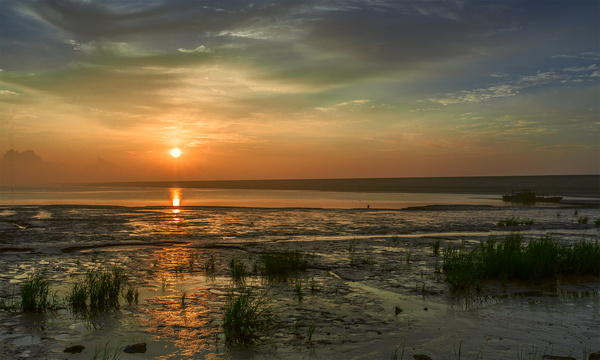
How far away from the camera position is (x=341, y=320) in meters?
9.30

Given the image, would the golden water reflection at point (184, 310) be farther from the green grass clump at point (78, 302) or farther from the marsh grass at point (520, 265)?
the marsh grass at point (520, 265)

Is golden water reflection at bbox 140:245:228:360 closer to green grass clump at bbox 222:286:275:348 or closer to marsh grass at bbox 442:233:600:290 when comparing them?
green grass clump at bbox 222:286:275:348

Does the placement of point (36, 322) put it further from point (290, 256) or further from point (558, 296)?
point (558, 296)

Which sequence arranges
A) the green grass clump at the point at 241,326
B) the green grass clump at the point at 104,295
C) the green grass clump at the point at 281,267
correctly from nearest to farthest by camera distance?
the green grass clump at the point at 241,326 < the green grass clump at the point at 104,295 < the green grass clump at the point at 281,267

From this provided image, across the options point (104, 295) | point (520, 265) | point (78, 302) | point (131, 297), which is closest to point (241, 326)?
point (131, 297)

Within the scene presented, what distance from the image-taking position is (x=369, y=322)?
9.18 metres

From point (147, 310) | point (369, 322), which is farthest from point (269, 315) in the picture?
point (147, 310)

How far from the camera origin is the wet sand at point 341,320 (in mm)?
7625

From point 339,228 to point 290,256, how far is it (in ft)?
46.3

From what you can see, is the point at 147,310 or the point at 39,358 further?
the point at 147,310

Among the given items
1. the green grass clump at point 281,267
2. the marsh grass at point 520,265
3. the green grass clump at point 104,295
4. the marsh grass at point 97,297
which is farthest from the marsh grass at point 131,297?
the marsh grass at point 520,265

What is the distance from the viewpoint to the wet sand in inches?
300

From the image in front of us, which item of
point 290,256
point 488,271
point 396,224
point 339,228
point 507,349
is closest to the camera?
point 507,349

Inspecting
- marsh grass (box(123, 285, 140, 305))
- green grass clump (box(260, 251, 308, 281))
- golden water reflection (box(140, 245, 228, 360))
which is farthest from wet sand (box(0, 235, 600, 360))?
green grass clump (box(260, 251, 308, 281))
